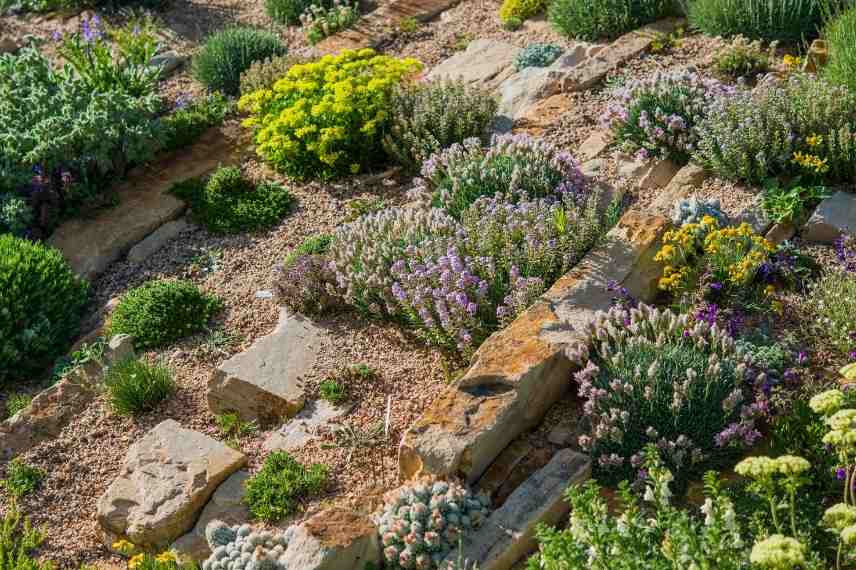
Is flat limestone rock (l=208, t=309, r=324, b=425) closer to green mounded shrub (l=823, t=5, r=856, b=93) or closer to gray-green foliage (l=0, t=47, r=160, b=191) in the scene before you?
gray-green foliage (l=0, t=47, r=160, b=191)

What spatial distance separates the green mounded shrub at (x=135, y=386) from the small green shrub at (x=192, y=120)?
3383 millimetres

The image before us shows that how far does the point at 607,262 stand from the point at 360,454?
2115 mm

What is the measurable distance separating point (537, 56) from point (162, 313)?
472cm

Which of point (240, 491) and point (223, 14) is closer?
point (240, 491)

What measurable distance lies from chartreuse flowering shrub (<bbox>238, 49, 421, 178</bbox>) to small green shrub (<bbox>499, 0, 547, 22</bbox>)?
7.11ft

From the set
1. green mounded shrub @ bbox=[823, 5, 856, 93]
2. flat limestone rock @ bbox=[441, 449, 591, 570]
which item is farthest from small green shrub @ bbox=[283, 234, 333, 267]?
green mounded shrub @ bbox=[823, 5, 856, 93]

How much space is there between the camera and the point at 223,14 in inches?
515

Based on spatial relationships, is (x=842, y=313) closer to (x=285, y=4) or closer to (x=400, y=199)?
(x=400, y=199)

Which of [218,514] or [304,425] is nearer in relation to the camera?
[218,514]

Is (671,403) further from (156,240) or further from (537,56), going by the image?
(537,56)

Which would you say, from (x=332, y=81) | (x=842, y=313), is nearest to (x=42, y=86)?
(x=332, y=81)

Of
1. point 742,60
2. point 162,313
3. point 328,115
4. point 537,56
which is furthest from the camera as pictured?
point 537,56

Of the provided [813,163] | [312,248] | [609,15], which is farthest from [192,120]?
[813,163]

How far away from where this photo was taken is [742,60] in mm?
9039
